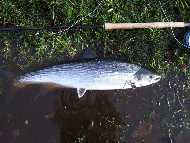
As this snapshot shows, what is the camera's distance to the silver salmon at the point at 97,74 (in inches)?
108

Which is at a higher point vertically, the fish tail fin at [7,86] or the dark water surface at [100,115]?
the fish tail fin at [7,86]

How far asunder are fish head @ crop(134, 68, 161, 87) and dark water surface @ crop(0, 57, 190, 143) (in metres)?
0.29

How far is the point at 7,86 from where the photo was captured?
291cm

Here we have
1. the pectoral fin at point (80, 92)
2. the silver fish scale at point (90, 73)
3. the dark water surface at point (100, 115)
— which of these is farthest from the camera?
the dark water surface at point (100, 115)

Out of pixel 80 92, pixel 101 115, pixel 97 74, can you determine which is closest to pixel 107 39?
pixel 97 74

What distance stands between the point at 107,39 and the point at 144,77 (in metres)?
1.02

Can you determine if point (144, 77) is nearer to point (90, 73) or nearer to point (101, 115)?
point (90, 73)

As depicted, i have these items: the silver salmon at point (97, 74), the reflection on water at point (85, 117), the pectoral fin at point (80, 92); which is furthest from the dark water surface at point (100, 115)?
the silver salmon at point (97, 74)

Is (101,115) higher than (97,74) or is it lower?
lower

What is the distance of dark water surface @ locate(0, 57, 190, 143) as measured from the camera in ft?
9.78

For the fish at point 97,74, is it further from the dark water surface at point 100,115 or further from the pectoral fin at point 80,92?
the dark water surface at point 100,115

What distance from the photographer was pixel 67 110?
3002 mm

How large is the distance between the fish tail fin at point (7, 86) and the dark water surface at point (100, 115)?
94 millimetres

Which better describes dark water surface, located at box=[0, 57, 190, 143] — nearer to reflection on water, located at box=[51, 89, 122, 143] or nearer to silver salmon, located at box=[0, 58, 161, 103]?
reflection on water, located at box=[51, 89, 122, 143]
